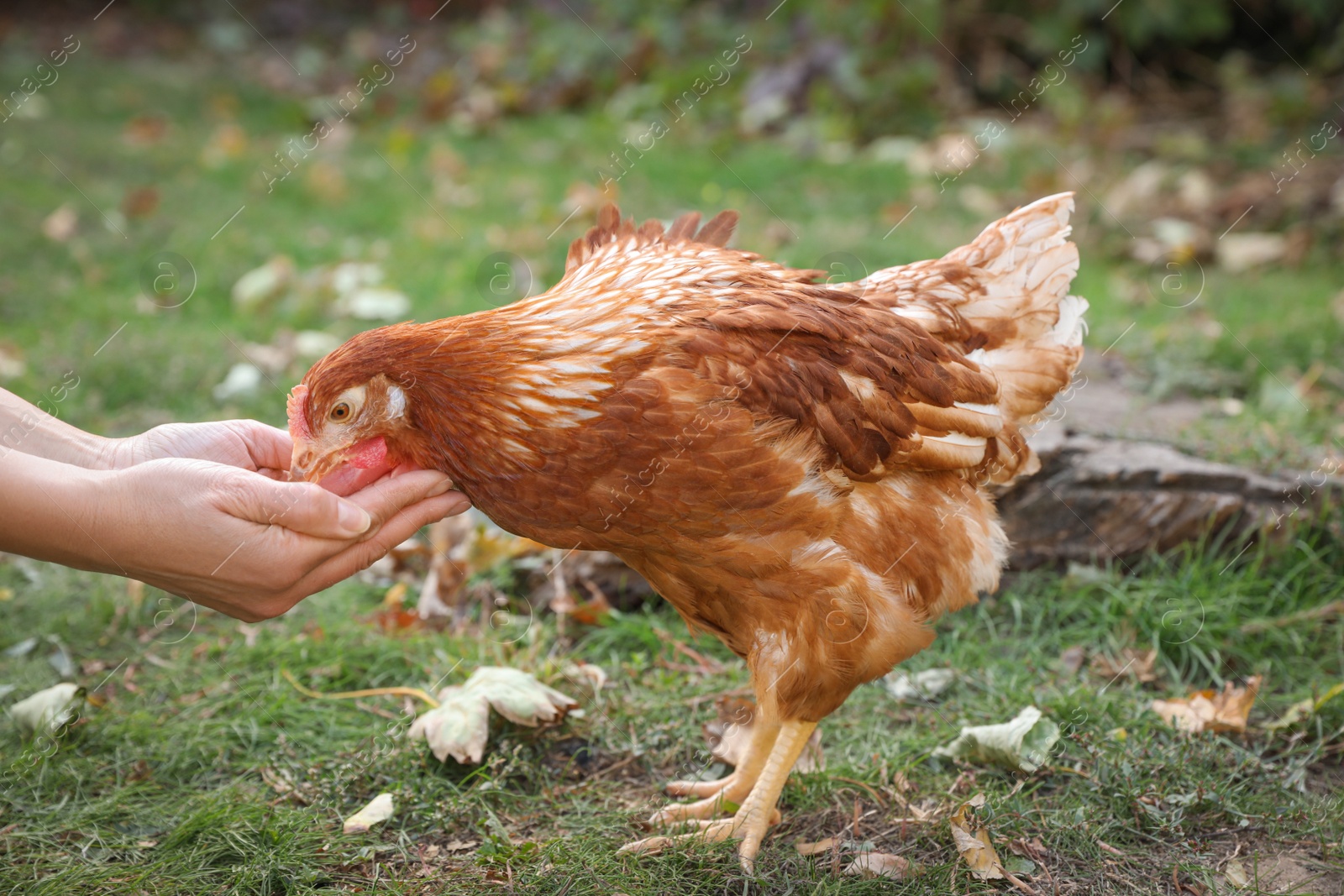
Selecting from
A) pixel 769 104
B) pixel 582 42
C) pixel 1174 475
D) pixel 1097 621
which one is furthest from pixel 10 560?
pixel 582 42

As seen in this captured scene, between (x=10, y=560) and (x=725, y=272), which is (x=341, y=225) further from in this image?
(x=725, y=272)

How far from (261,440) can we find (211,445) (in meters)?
0.12

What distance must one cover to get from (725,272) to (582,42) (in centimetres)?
711

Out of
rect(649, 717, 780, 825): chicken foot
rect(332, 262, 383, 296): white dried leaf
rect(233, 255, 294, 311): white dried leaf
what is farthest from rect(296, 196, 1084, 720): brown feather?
rect(233, 255, 294, 311): white dried leaf

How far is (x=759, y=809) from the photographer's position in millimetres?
2496

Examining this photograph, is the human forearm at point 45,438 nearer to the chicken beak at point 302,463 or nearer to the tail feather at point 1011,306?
the chicken beak at point 302,463

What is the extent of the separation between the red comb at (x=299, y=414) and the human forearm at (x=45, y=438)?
2.17ft

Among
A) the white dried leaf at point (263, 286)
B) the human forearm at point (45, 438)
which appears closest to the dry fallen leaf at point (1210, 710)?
the human forearm at point (45, 438)

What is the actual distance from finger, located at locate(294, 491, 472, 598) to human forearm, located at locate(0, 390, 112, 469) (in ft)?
2.18

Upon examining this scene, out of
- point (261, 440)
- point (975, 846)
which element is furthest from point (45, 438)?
point (975, 846)

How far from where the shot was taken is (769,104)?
25.7 feet

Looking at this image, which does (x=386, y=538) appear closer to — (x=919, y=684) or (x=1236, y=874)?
(x=919, y=684)

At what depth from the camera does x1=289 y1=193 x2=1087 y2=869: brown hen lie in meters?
2.19

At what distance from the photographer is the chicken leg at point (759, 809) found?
2.46 m
